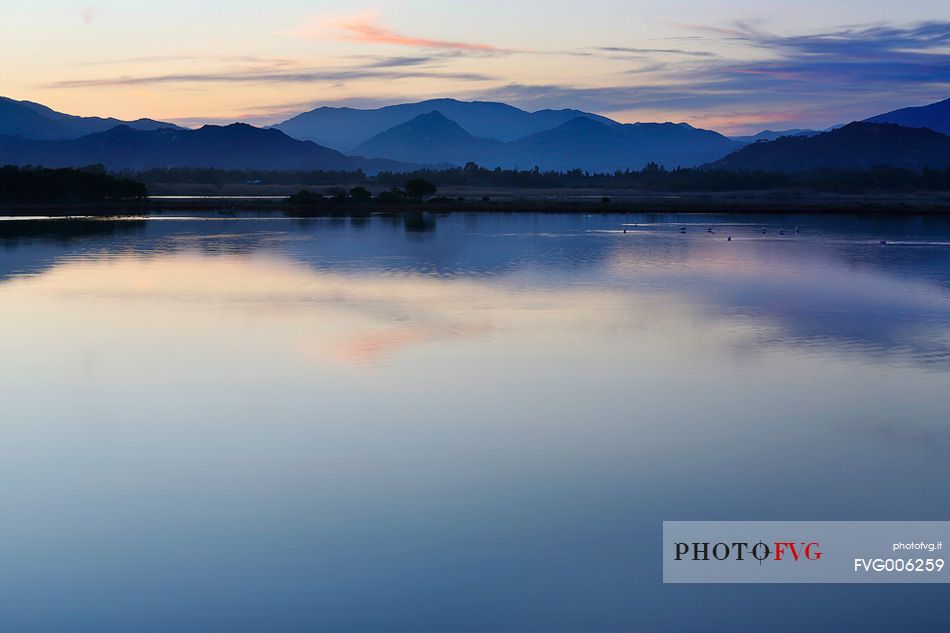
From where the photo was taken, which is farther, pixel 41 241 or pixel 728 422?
pixel 41 241

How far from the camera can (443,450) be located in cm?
1250

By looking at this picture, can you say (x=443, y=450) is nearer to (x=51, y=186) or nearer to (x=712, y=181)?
(x=51, y=186)

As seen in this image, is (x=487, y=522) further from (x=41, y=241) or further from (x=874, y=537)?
(x=41, y=241)

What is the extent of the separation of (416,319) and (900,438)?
12.4 meters

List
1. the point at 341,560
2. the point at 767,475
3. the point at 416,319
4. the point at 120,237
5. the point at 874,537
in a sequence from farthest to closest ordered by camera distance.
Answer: the point at 120,237 < the point at 416,319 < the point at 767,475 < the point at 874,537 < the point at 341,560

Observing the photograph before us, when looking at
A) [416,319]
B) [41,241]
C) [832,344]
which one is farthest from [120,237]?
[832,344]

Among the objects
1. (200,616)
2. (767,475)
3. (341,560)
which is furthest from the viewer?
(767,475)

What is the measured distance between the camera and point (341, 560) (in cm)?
904

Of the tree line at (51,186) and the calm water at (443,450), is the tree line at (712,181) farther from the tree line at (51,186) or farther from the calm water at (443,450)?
the calm water at (443,450)

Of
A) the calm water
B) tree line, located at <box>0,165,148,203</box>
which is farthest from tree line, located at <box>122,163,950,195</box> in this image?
the calm water

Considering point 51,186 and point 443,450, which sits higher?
point 51,186

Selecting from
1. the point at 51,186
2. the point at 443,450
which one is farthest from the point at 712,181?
the point at 443,450

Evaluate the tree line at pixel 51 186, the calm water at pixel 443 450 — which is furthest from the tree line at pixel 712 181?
the calm water at pixel 443 450

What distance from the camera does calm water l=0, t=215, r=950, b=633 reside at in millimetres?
8430
